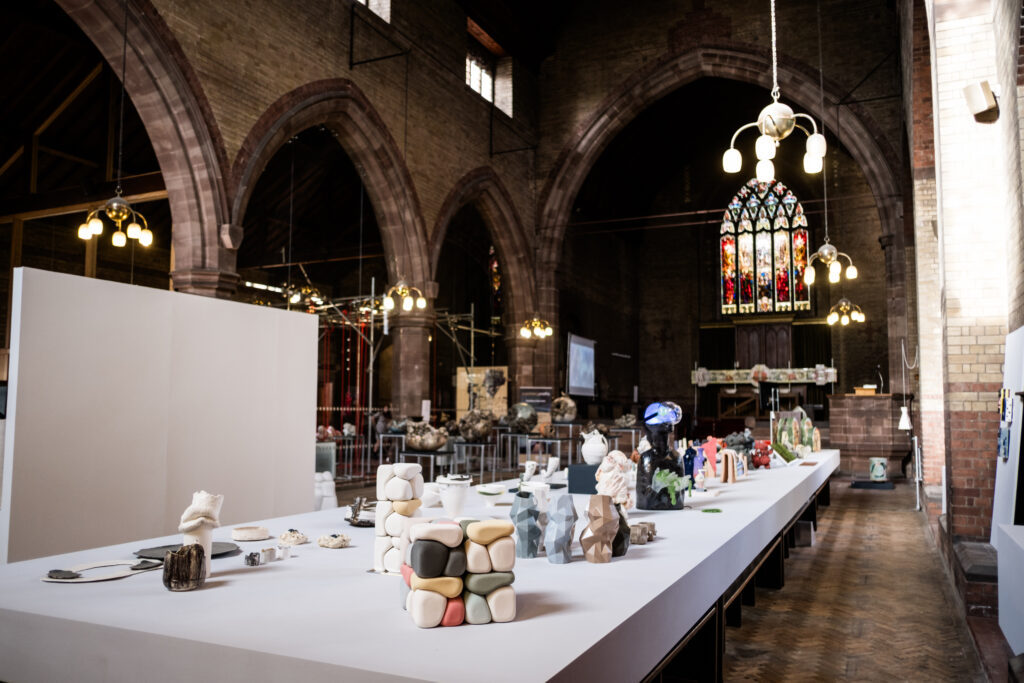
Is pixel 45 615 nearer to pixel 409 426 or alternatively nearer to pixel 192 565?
pixel 192 565

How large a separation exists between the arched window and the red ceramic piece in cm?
2066

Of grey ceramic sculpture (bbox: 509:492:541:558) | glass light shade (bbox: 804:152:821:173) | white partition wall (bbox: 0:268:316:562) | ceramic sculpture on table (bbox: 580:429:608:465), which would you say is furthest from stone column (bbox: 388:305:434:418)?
grey ceramic sculpture (bbox: 509:492:541:558)

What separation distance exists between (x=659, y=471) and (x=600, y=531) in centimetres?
98

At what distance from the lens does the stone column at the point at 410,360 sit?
12070 mm

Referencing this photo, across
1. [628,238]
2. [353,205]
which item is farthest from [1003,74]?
[628,238]

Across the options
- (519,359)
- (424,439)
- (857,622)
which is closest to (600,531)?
(857,622)

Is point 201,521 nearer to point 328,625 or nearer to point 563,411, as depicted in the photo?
point 328,625

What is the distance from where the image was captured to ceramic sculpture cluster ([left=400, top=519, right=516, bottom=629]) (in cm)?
129

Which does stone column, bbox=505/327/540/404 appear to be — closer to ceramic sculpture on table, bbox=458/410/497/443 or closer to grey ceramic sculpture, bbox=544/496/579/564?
ceramic sculpture on table, bbox=458/410/497/443

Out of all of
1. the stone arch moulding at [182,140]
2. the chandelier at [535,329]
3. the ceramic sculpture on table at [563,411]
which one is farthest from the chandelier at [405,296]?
the chandelier at [535,329]

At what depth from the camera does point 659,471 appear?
271 centimetres

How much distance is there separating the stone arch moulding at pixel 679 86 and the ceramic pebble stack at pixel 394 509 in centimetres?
1298

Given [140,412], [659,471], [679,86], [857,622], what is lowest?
[857,622]

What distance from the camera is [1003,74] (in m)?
3.72
